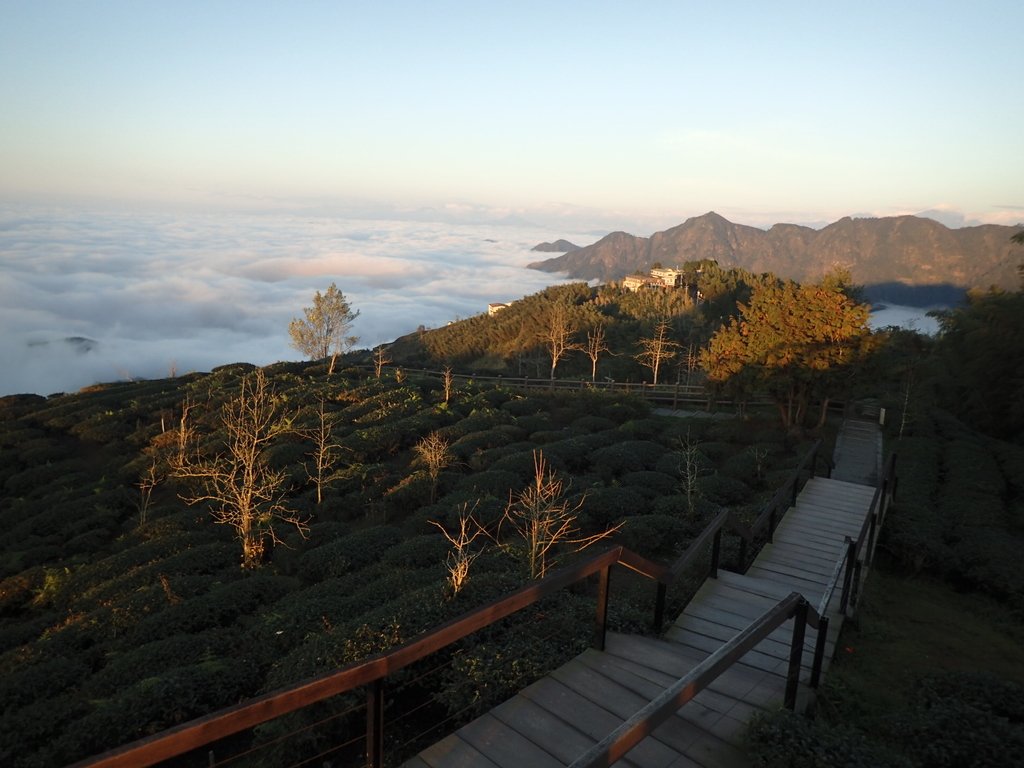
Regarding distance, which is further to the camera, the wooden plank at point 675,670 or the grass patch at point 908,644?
the grass patch at point 908,644

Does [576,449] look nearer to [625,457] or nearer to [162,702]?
[625,457]

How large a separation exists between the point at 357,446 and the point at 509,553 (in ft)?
37.9

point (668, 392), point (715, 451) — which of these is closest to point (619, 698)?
point (715, 451)

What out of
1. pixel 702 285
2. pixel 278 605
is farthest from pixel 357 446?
pixel 702 285

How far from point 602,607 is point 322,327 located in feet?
146

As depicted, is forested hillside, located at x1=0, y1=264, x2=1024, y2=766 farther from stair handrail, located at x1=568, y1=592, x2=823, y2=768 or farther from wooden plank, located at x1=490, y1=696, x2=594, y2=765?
stair handrail, located at x1=568, y1=592, x2=823, y2=768

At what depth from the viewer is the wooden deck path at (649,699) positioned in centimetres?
400

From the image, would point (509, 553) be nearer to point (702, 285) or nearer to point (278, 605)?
point (278, 605)

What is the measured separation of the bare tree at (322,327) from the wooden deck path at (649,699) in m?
41.8

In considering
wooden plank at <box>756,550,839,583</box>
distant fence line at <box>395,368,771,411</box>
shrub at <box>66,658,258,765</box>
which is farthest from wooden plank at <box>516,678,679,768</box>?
distant fence line at <box>395,368,771,411</box>

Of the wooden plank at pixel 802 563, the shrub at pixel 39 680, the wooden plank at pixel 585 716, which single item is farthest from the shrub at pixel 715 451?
the shrub at pixel 39 680

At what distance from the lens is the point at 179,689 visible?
7496mm

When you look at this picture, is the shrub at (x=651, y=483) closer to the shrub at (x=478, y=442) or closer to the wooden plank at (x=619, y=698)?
the shrub at (x=478, y=442)

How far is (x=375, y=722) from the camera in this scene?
368 cm
